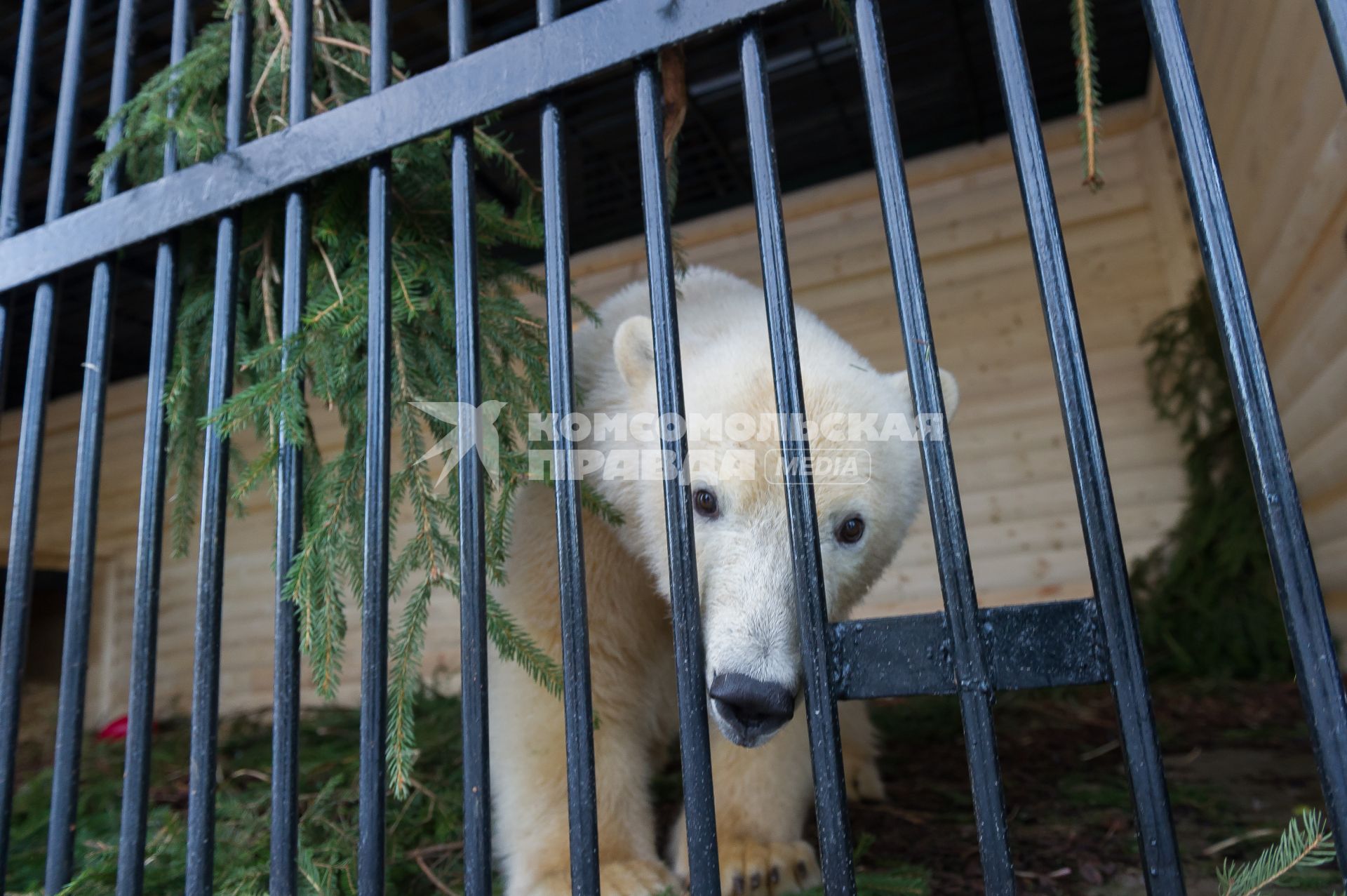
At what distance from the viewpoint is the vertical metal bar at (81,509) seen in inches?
67.7

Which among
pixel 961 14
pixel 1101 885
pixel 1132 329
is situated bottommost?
pixel 1101 885

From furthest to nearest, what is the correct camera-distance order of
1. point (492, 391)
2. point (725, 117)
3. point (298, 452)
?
1. point (725, 117)
2. point (492, 391)
3. point (298, 452)

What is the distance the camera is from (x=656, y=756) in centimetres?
300

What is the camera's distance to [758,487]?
6.09ft

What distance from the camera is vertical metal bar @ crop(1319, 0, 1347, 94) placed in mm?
972

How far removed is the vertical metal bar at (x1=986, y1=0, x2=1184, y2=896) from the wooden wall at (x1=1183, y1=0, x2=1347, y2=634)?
3.12 metres

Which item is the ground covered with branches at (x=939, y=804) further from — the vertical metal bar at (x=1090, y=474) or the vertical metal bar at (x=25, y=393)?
the vertical metal bar at (x=1090, y=474)

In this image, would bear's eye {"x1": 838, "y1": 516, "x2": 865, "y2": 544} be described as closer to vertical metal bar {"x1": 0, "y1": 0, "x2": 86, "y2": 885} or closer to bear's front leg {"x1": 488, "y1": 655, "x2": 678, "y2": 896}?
bear's front leg {"x1": 488, "y1": 655, "x2": 678, "y2": 896}

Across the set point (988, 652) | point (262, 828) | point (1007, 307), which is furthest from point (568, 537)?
point (1007, 307)

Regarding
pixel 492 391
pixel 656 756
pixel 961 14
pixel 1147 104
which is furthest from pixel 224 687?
pixel 1147 104

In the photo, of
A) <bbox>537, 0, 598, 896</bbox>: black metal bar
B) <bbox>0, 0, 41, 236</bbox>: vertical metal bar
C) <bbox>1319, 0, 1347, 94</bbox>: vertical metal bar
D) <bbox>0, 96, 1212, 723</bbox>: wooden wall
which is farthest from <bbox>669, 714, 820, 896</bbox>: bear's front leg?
<bbox>0, 96, 1212, 723</bbox>: wooden wall

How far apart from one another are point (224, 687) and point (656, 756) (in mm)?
6860

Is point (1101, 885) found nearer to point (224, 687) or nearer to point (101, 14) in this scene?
point (101, 14)

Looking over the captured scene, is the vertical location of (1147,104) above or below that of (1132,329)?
above
